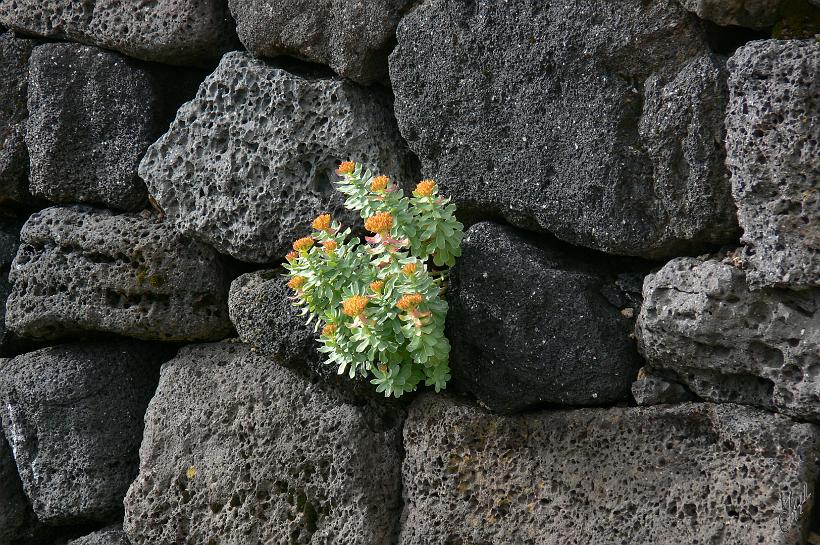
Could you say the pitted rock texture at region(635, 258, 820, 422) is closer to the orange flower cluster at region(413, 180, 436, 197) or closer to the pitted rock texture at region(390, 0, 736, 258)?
the pitted rock texture at region(390, 0, 736, 258)

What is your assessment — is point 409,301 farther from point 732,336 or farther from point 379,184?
point 732,336

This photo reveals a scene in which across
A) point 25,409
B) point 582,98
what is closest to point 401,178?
point 582,98

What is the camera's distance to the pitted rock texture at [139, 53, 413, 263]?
2963 mm

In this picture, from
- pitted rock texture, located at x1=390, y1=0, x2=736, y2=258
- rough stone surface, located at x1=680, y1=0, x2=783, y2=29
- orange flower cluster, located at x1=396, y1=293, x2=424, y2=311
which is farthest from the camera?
orange flower cluster, located at x1=396, y1=293, x2=424, y2=311

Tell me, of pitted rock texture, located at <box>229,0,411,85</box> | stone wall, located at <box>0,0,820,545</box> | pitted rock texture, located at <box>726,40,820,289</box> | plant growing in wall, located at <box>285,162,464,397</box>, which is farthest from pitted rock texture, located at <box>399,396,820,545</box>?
pitted rock texture, located at <box>229,0,411,85</box>

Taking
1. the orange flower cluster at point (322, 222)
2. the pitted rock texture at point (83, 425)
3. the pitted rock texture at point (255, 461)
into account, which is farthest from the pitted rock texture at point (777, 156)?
the pitted rock texture at point (83, 425)

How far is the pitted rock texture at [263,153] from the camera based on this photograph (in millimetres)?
2963

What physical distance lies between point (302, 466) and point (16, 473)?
1340mm

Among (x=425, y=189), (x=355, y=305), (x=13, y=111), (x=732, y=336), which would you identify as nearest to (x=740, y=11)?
(x=732, y=336)

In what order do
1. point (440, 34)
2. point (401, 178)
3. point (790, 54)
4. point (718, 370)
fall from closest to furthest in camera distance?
point (790, 54) < point (718, 370) < point (440, 34) < point (401, 178)

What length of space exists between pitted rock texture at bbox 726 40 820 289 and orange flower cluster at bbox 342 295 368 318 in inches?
35.5

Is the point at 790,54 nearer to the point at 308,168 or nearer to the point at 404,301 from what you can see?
the point at 404,301

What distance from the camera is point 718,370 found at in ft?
7.78

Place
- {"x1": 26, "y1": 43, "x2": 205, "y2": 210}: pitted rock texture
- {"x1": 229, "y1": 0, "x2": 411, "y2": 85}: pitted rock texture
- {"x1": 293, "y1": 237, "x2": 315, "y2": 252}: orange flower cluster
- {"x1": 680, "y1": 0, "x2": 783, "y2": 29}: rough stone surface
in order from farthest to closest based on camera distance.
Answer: {"x1": 26, "y1": 43, "x2": 205, "y2": 210}: pitted rock texture
{"x1": 229, "y1": 0, "x2": 411, "y2": 85}: pitted rock texture
{"x1": 293, "y1": 237, "x2": 315, "y2": 252}: orange flower cluster
{"x1": 680, "y1": 0, "x2": 783, "y2": 29}: rough stone surface
